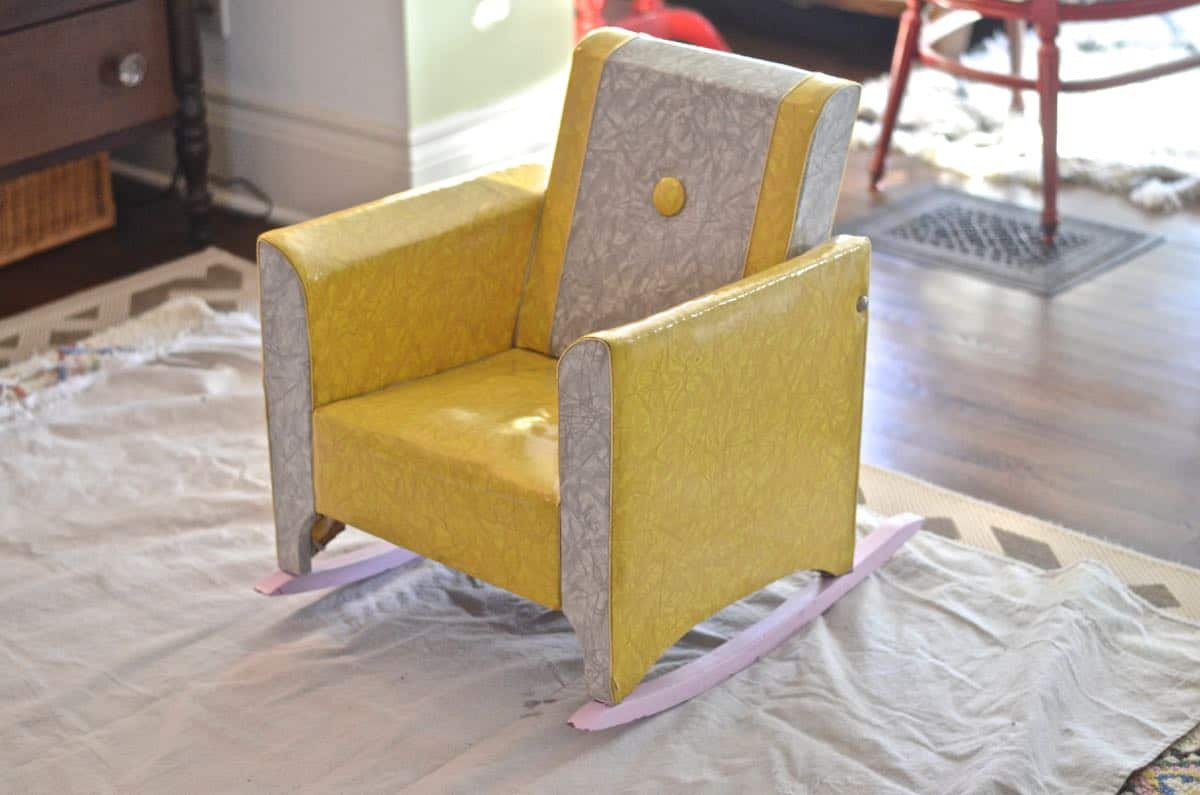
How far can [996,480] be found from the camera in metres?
2.59

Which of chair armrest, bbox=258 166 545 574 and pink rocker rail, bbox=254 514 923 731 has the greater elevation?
chair armrest, bbox=258 166 545 574

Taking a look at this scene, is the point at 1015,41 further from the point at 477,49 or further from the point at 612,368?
the point at 612,368

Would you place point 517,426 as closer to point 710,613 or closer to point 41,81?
point 710,613

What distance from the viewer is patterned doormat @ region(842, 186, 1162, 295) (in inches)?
134

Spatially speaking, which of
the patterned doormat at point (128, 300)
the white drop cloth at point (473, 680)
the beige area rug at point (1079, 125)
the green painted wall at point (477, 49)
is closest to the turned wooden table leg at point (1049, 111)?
the beige area rug at point (1079, 125)

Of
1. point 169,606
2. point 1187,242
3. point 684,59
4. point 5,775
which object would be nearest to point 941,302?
point 1187,242

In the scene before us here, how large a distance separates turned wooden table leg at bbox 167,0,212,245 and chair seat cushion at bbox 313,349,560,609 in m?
1.39

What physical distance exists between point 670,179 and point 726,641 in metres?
0.63

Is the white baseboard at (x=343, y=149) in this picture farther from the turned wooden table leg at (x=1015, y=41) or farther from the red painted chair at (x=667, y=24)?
the turned wooden table leg at (x=1015, y=41)

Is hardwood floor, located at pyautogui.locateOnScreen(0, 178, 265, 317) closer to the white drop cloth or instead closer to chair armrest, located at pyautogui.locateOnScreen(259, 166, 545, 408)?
the white drop cloth

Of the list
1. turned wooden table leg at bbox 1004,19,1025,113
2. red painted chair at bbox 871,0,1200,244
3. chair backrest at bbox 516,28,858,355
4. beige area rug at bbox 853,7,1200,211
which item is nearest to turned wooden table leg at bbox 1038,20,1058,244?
red painted chair at bbox 871,0,1200,244

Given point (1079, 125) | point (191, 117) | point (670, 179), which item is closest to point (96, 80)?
point (191, 117)

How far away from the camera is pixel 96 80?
122 inches

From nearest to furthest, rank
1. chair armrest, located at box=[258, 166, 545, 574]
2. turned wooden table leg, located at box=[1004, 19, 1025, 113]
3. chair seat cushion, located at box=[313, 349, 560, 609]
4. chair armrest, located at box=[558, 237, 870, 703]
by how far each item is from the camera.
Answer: chair armrest, located at box=[558, 237, 870, 703] → chair seat cushion, located at box=[313, 349, 560, 609] → chair armrest, located at box=[258, 166, 545, 574] → turned wooden table leg, located at box=[1004, 19, 1025, 113]
